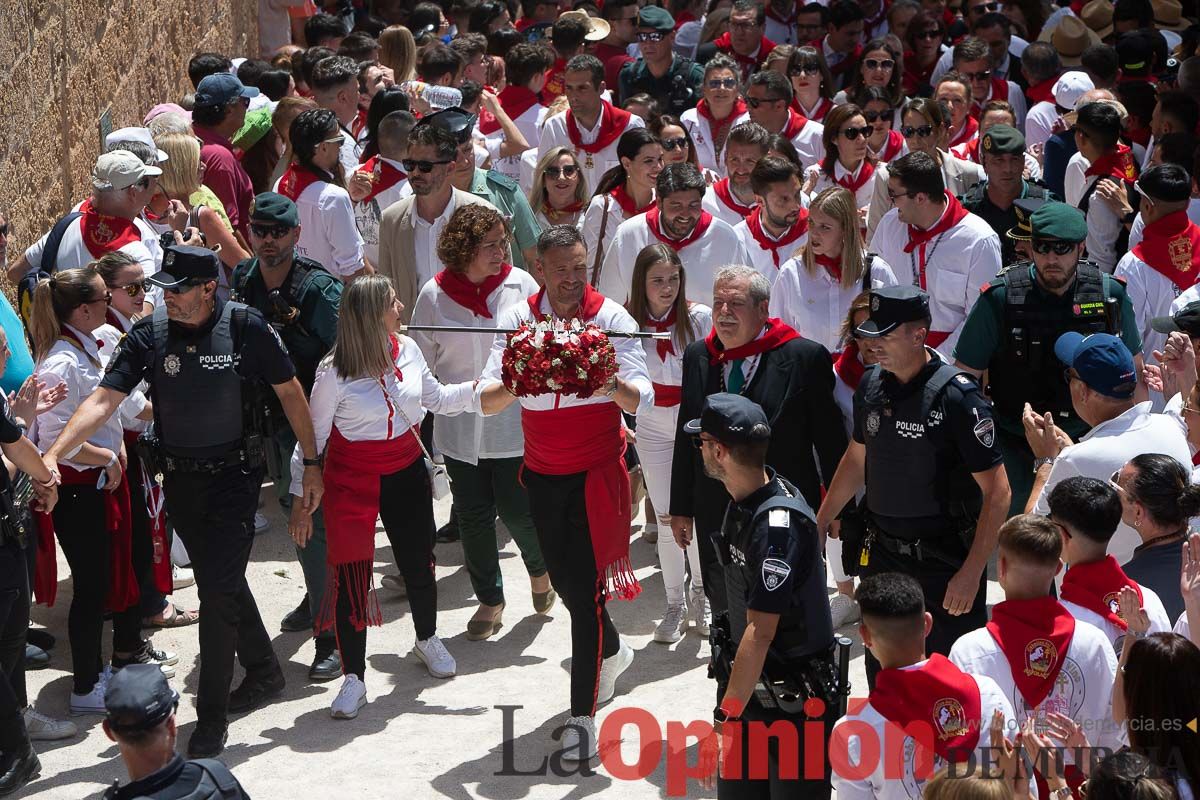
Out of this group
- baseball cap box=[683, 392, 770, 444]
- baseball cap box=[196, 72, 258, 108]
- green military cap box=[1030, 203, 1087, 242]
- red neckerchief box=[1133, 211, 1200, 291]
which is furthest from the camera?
baseball cap box=[196, 72, 258, 108]

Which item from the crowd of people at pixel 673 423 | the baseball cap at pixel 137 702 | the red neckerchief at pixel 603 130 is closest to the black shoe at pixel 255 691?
the crowd of people at pixel 673 423

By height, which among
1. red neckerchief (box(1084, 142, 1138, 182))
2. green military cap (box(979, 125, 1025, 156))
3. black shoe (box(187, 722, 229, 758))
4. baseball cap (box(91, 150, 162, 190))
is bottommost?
black shoe (box(187, 722, 229, 758))

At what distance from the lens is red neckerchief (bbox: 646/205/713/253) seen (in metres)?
7.80

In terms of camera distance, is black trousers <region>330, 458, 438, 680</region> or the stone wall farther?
the stone wall

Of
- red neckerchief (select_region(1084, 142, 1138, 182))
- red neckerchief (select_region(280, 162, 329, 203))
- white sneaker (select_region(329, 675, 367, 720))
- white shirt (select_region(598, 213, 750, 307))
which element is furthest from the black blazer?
red neckerchief (select_region(1084, 142, 1138, 182))

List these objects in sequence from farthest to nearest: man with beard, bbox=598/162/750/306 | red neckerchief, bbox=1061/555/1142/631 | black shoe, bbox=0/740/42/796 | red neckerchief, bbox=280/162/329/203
Result: red neckerchief, bbox=280/162/329/203 → man with beard, bbox=598/162/750/306 → black shoe, bbox=0/740/42/796 → red neckerchief, bbox=1061/555/1142/631

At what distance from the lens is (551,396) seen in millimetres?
6391

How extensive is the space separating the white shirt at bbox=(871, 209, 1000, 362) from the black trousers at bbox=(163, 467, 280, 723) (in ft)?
11.7

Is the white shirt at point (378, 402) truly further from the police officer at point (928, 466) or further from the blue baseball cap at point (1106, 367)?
the blue baseball cap at point (1106, 367)

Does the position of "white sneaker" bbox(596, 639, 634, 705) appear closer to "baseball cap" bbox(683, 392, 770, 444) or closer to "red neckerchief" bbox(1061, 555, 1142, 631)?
"baseball cap" bbox(683, 392, 770, 444)

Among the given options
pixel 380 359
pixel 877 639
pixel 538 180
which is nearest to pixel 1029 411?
pixel 877 639

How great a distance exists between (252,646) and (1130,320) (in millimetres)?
4278

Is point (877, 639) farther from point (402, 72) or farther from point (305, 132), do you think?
point (402, 72)

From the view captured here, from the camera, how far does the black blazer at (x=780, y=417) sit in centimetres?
629
